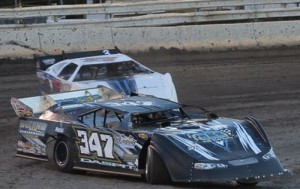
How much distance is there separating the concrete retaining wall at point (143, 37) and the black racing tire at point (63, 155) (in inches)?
429

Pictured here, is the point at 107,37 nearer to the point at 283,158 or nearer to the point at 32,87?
the point at 32,87

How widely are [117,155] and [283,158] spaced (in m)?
2.66

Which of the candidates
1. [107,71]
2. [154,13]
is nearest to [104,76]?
[107,71]

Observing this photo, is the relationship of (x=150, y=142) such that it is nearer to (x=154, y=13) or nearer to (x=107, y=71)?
(x=107, y=71)

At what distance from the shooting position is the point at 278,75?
19.2 meters

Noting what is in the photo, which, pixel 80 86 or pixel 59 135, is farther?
pixel 80 86

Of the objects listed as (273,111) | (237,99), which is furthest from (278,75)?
(273,111)

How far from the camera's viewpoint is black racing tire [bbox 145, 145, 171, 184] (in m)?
8.85

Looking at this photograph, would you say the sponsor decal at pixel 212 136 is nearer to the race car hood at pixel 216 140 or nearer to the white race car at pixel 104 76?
the race car hood at pixel 216 140

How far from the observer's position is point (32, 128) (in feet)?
35.8

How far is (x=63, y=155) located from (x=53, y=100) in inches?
83.3

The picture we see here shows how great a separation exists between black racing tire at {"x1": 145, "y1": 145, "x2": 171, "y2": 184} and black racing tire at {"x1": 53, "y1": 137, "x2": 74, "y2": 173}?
59.5 inches

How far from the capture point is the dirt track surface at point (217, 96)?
9.64 metres

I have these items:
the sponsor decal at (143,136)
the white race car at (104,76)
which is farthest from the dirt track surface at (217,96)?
the white race car at (104,76)
